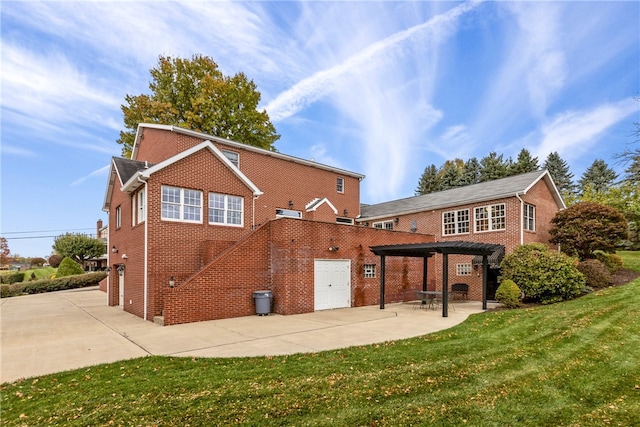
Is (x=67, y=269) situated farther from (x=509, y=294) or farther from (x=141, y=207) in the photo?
(x=509, y=294)

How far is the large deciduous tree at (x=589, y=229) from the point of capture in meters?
16.7

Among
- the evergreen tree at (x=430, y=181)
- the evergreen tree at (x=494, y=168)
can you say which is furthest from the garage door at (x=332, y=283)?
the evergreen tree at (x=430, y=181)

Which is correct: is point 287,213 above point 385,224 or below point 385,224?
above

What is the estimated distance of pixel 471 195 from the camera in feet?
64.2

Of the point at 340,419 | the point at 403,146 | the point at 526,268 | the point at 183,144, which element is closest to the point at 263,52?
the point at 183,144

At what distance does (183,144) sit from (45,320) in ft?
32.5

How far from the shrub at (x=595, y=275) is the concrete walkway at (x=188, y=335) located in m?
6.47

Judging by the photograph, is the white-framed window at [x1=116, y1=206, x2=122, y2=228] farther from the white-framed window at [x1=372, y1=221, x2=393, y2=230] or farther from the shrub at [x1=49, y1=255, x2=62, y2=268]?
the shrub at [x1=49, y1=255, x2=62, y2=268]

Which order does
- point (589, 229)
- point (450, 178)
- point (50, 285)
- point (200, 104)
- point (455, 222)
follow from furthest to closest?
point (450, 178) → point (50, 285) → point (200, 104) → point (455, 222) → point (589, 229)

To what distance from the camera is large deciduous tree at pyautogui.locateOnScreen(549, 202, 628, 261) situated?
1667 cm

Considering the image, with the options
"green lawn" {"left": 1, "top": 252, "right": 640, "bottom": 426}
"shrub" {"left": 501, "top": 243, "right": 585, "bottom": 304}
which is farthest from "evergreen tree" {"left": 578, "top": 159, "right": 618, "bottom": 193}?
"green lawn" {"left": 1, "top": 252, "right": 640, "bottom": 426}

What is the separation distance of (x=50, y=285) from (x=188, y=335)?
28678mm

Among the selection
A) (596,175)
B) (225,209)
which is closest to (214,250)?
(225,209)

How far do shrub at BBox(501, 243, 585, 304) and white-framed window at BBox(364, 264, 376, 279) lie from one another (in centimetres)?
579
